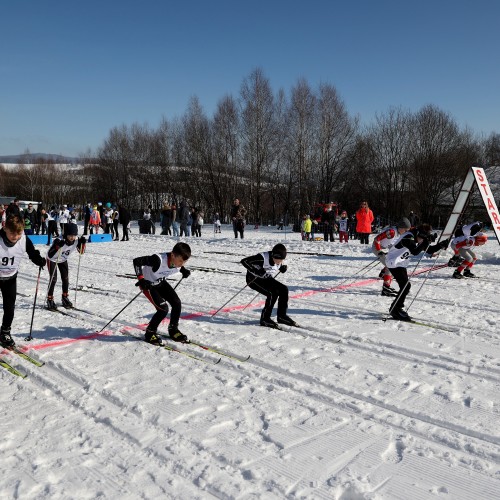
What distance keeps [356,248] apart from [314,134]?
2255cm

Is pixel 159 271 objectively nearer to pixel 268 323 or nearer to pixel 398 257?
pixel 268 323

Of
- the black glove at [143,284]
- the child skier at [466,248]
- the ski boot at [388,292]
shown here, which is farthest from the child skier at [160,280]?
the child skier at [466,248]

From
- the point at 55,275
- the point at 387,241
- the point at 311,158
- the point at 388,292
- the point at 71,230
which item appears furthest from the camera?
the point at 311,158

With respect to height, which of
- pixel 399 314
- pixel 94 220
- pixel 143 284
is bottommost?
pixel 399 314

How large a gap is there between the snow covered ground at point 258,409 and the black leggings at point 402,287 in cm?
41

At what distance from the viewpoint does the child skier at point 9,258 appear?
219 inches

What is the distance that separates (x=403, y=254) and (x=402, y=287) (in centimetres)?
53

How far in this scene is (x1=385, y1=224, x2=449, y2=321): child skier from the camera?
729 cm

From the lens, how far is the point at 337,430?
3.81 metres

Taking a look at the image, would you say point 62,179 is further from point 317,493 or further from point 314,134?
point 317,493

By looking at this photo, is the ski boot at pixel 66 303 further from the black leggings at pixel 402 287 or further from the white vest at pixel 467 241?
the white vest at pixel 467 241

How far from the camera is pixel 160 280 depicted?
19.6 feet

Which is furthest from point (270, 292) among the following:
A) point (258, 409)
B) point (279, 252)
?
point (258, 409)

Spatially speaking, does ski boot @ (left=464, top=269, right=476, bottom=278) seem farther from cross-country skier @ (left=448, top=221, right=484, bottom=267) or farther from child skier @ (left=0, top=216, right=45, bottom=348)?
child skier @ (left=0, top=216, right=45, bottom=348)
